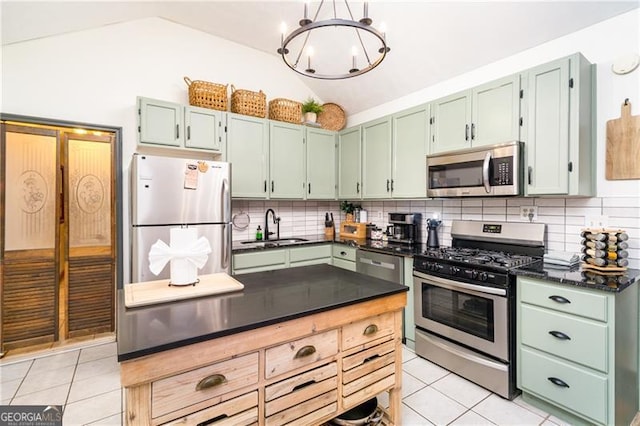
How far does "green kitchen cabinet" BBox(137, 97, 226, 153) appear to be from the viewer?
2908 mm

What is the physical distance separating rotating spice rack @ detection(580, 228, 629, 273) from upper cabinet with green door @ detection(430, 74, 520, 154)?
0.88 m

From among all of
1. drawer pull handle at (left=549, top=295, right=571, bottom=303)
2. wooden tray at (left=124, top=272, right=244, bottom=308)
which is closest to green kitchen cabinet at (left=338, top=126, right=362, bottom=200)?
drawer pull handle at (left=549, top=295, right=571, bottom=303)

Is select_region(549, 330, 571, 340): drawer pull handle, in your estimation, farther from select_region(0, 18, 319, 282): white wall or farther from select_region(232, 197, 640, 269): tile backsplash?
select_region(0, 18, 319, 282): white wall

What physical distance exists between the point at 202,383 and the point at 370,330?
2.71 ft

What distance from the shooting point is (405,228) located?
11.3ft

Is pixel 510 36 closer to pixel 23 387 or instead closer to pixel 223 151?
pixel 223 151

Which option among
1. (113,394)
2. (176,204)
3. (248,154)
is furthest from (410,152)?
(113,394)

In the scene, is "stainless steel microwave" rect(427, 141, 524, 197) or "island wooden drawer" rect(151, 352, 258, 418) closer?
"island wooden drawer" rect(151, 352, 258, 418)

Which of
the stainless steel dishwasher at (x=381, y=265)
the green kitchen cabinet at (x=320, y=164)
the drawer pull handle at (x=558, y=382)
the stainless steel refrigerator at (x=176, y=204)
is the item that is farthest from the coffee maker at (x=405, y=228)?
the stainless steel refrigerator at (x=176, y=204)

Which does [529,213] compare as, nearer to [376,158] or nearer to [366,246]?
[366,246]

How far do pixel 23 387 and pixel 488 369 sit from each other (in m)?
A: 3.42

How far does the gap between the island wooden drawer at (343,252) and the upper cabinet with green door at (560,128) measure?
175cm

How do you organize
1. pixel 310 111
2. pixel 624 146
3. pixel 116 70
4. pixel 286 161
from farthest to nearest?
pixel 310 111 < pixel 286 161 < pixel 116 70 < pixel 624 146

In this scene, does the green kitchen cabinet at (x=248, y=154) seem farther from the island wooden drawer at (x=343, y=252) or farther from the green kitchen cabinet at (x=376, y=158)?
the green kitchen cabinet at (x=376, y=158)
